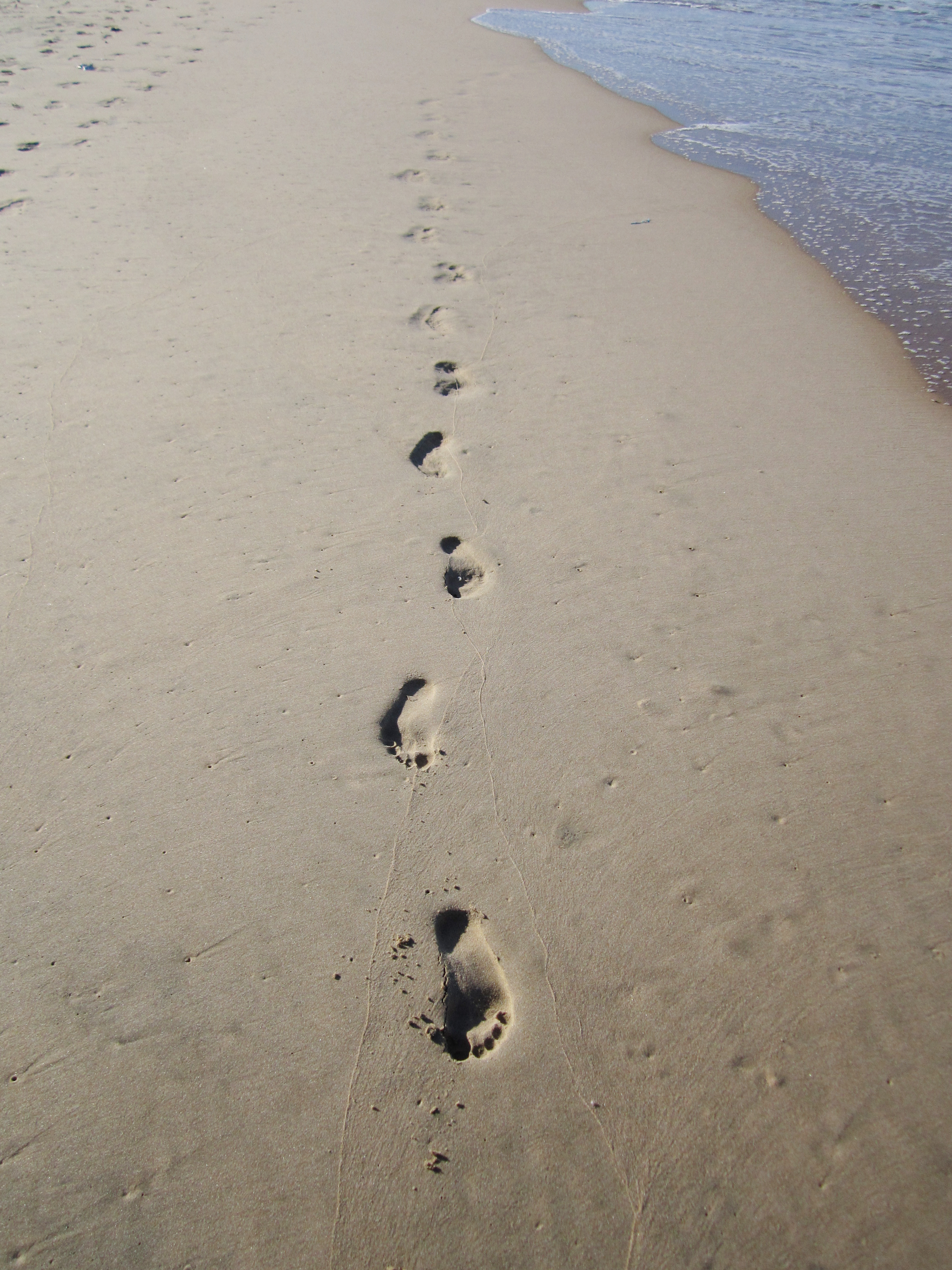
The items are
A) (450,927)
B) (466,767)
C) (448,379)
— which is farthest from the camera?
(448,379)

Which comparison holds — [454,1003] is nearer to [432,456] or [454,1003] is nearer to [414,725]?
[414,725]

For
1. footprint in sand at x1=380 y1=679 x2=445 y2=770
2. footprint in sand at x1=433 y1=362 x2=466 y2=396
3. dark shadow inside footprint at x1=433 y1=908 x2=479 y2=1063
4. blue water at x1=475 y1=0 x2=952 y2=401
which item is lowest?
dark shadow inside footprint at x1=433 y1=908 x2=479 y2=1063

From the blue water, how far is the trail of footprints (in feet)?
8.54

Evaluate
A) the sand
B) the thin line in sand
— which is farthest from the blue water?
the thin line in sand

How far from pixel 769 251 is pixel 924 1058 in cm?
477

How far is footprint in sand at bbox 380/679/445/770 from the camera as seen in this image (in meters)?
2.33

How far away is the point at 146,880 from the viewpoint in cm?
205

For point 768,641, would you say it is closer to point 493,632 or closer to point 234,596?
point 493,632

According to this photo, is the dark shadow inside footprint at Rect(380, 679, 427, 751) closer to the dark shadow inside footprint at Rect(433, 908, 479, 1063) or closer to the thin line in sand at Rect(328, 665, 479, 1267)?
the thin line in sand at Rect(328, 665, 479, 1267)

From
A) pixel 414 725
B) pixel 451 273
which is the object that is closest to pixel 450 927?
pixel 414 725

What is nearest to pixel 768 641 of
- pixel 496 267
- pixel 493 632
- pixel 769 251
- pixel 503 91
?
pixel 493 632

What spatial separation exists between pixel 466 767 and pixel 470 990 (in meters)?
0.63

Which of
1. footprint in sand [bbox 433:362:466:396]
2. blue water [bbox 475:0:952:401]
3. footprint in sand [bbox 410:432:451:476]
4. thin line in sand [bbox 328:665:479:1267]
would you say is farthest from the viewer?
blue water [bbox 475:0:952:401]

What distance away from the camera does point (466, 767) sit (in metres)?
2.29
